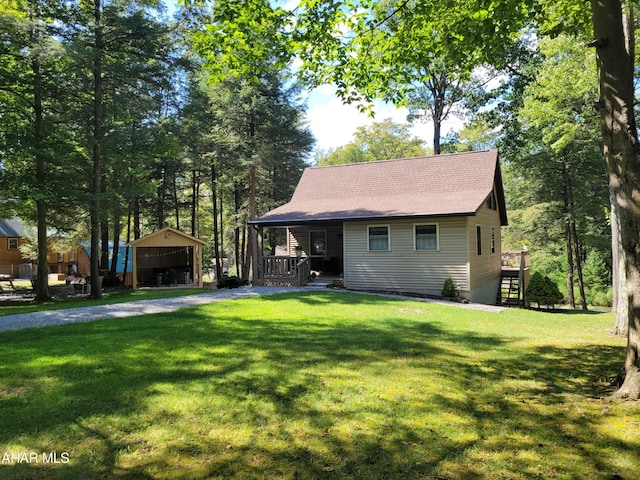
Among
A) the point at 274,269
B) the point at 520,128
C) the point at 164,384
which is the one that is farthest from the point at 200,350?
the point at 520,128

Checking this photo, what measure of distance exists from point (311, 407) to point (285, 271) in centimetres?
1241

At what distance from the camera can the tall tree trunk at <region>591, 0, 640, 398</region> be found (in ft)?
13.4

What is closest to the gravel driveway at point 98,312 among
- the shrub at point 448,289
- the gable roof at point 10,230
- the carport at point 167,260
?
the shrub at point 448,289

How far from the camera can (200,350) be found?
238 inches

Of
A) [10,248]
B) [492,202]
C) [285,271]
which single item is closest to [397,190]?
[492,202]

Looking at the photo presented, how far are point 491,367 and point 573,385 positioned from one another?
983 millimetres

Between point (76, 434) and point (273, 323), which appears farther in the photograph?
point (273, 323)

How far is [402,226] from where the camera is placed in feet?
48.4

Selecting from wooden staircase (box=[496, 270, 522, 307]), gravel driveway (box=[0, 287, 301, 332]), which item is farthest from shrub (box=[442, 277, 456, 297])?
gravel driveway (box=[0, 287, 301, 332])

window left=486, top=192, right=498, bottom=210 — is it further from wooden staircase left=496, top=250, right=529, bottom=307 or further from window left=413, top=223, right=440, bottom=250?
window left=413, top=223, right=440, bottom=250

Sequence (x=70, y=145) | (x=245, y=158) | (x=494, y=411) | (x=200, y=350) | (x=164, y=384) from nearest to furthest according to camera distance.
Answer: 1. (x=494, y=411)
2. (x=164, y=384)
3. (x=200, y=350)
4. (x=70, y=145)
5. (x=245, y=158)

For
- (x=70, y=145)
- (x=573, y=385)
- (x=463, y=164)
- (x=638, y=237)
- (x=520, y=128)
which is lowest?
(x=573, y=385)

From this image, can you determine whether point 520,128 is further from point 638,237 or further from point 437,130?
point 638,237

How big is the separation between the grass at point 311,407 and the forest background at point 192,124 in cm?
513
